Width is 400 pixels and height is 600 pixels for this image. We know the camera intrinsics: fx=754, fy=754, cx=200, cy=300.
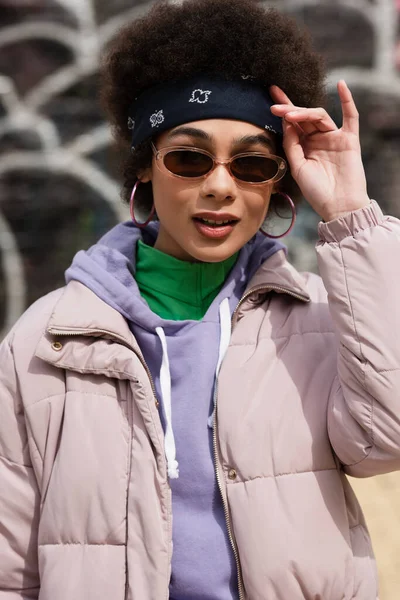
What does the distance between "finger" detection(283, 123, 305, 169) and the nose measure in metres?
0.16

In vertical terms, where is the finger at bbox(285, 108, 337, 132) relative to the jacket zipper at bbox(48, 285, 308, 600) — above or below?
above

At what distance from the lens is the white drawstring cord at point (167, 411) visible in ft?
5.74

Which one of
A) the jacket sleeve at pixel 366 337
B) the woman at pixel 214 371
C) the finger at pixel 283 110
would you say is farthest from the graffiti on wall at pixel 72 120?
the jacket sleeve at pixel 366 337

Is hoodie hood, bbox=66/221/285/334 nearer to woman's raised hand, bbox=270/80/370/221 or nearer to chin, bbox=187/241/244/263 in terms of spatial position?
chin, bbox=187/241/244/263

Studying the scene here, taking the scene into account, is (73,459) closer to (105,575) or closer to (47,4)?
(105,575)

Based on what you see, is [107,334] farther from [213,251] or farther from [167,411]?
[213,251]

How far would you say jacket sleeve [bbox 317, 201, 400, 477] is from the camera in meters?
1.64

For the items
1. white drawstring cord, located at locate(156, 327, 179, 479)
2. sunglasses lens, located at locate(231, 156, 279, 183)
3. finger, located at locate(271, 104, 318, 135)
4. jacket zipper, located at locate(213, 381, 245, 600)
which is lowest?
jacket zipper, located at locate(213, 381, 245, 600)

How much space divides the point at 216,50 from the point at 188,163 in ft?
0.96

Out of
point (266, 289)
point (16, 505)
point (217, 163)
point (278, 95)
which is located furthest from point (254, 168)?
point (16, 505)

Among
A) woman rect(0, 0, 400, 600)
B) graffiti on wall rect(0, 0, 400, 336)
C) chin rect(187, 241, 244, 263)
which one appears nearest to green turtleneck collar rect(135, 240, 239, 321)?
woman rect(0, 0, 400, 600)

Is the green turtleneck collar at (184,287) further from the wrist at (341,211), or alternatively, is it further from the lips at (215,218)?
the wrist at (341,211)

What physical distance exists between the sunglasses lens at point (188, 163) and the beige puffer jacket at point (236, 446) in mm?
338

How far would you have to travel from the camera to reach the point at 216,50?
6.17 feet
